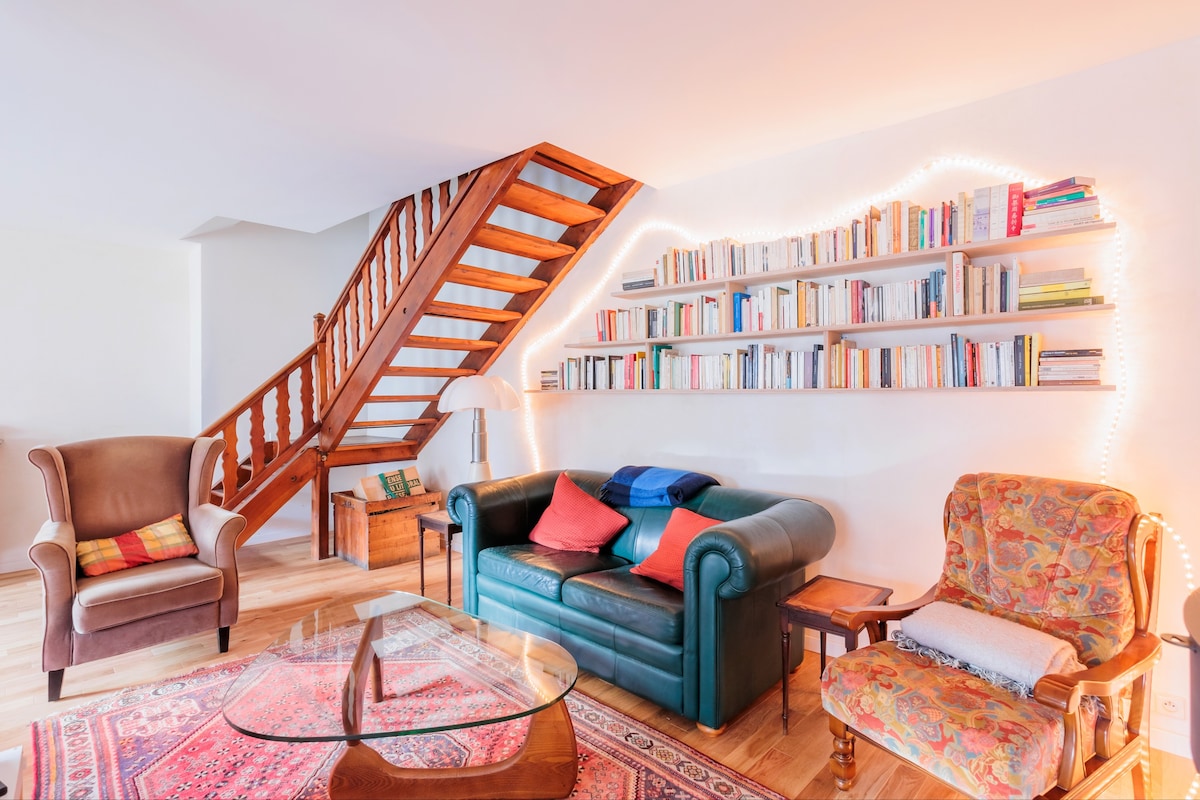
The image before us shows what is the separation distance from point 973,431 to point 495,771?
222cm

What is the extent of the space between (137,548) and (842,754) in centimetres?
318

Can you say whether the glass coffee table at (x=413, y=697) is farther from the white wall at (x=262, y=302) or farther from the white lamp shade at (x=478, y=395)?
the white wall at (x=262, y=302)

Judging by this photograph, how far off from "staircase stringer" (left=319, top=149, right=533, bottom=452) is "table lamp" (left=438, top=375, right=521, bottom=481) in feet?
1.61

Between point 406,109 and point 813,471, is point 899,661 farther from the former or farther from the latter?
point 406,109

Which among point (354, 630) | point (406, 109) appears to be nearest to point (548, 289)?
point (406, 109)

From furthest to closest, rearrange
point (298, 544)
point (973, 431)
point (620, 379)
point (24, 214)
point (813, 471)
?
1. point (298, 544)
2. point (24, 214)
3. point (620, 379)
4. point (813, 471)
5. point (973, 431)

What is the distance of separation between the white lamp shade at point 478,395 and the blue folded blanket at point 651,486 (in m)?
0.93

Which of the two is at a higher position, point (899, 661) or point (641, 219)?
point (641, 219)

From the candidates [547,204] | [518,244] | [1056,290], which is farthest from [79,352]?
[1056,290]

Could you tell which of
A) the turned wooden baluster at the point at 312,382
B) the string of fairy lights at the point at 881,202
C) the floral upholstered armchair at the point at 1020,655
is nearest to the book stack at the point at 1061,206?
the string of fairy lights at the point at 881,202

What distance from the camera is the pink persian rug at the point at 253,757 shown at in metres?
1.90

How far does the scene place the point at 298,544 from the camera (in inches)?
200

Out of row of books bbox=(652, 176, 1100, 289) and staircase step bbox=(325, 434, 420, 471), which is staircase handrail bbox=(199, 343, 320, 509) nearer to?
staircase step bbox=(325, 434, 420, 471)

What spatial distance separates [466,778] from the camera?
1734mm
